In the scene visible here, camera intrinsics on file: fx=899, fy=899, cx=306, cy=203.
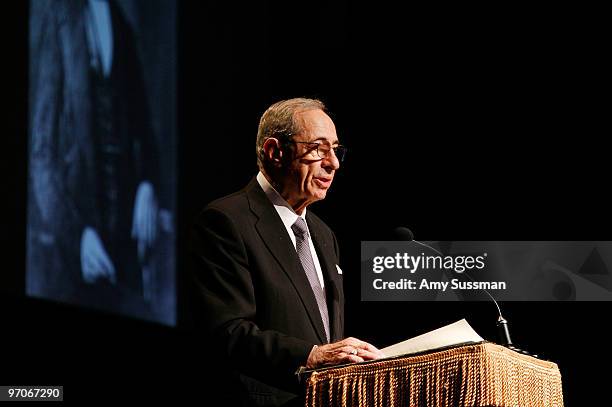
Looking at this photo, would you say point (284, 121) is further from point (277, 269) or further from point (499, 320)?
point (499, 320)

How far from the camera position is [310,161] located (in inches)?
108

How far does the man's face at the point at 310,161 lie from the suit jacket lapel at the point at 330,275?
0.17 metres

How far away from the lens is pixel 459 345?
6.90 feet

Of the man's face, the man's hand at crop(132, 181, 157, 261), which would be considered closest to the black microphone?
the man's face

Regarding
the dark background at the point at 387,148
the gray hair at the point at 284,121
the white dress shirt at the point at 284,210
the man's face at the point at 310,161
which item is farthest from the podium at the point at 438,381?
the dark background at the point at 387,148

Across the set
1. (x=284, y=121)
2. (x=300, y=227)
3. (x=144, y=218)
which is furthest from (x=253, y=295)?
(x=144, y=218)

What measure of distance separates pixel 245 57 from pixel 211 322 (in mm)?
3079

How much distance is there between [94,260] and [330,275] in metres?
2.64

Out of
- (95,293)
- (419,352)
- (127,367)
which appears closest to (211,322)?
(419,352)

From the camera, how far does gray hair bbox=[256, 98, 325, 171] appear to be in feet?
9.08

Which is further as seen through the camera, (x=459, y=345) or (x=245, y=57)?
(x=245, y=57)

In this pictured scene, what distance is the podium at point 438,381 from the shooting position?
2.05 metres

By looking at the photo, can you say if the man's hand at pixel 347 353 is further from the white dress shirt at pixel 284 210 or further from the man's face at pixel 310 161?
the man's face at pixel 310 161

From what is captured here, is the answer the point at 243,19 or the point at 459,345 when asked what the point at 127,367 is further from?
the point at 459,345
